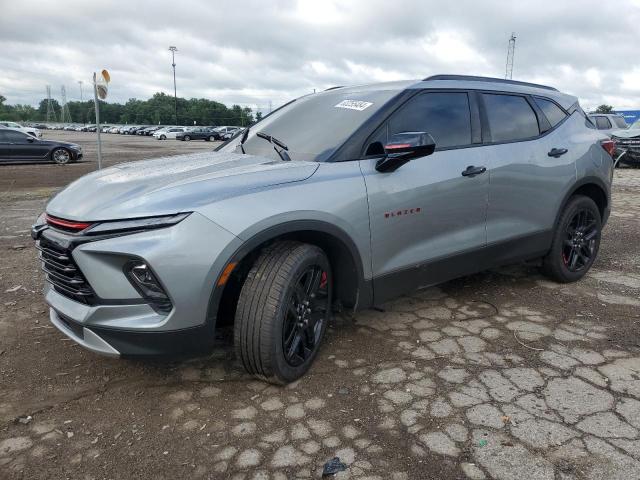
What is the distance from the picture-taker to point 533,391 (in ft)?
9.09

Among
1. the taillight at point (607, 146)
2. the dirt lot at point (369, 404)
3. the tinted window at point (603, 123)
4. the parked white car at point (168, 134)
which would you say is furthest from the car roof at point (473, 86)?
the parked white car at point (168, 134)

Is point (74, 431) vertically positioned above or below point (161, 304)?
below

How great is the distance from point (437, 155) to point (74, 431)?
2.62 m

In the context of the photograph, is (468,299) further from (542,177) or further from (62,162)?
(62,162)

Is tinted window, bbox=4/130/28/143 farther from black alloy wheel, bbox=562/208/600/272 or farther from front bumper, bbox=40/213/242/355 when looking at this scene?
black alloy wheel, bbox=562/208/600/272

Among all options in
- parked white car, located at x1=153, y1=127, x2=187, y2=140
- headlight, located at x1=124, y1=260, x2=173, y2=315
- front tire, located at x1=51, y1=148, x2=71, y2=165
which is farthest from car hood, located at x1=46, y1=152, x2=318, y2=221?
parked white car, located at x1=153, y1=127, x2=187, y2=140

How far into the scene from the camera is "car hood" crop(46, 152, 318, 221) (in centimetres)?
241

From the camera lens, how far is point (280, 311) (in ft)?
8.54

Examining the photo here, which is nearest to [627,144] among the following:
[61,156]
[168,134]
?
[61,156]

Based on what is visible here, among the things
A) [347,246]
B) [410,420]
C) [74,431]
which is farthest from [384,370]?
[74,431]

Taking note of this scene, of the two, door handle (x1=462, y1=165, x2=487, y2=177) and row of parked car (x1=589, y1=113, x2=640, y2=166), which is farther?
row of parked car (x1=589, y1=113, x2=640, y2=166)

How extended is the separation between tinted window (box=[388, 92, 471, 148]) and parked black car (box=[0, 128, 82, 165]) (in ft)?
54.6

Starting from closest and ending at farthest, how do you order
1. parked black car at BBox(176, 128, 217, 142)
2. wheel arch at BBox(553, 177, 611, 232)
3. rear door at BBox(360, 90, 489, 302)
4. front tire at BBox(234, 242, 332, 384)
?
front tire at BBox(234, 242, 332, 384) → rear door at BBox(360, 90, 489, 302) → wheel arch at BBox(553, 177, 611, 232) → parked black car at BBox(176, 128, 217, 142)

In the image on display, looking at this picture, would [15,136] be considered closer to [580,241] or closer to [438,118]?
[438,118]
